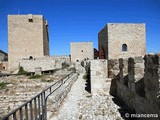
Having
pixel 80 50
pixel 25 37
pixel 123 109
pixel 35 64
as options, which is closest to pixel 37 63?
pixel 35 64

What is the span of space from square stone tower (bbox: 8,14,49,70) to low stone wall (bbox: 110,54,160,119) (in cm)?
2549

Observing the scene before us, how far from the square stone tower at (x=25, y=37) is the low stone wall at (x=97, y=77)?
2423 centimetres

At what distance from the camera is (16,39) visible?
95.9ft

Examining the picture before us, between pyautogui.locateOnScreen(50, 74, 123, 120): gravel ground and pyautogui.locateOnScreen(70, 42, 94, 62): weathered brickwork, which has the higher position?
pyautogui.locateOnScreen(70, 42, 94, 62): weathered brickwork

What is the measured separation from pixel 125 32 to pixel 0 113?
15603mm

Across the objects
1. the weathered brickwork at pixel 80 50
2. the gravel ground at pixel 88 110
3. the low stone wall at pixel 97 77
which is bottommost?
the gravel ground at pixel 88 110

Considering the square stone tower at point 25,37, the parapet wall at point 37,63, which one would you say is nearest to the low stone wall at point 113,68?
the parapet wall at point 37,63

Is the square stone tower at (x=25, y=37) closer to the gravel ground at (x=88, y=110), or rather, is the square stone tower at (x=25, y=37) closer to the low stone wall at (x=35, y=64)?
the low stone wall at (x=35, y=64)

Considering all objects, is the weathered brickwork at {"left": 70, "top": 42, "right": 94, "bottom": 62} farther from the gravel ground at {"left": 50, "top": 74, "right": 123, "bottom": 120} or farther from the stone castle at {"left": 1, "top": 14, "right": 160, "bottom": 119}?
the gravel ground at {"left": 50, "top": 74, "right": 123, "bottom": 120}

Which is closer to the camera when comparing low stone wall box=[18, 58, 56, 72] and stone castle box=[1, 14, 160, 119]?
stone castle box=[1, 14, 160, 119]

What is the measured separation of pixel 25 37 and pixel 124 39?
19.1 metres

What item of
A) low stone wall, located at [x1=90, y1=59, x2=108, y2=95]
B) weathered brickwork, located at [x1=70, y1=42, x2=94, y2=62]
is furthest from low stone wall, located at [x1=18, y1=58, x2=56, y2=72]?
low stone wall, located at [x1=90, y1=59, x2=108, y2=95]

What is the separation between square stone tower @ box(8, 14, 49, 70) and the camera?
29016 millimetres

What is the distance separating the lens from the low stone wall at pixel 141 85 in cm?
314
